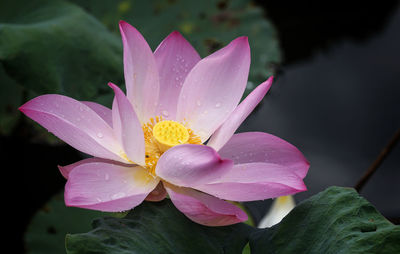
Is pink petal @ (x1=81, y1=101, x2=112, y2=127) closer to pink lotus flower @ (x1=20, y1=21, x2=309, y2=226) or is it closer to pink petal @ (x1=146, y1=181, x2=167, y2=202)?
pink lotus flower @ (x1=20, y1=21, x2=309, y2=226)

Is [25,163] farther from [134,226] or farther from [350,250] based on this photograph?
[350,250]

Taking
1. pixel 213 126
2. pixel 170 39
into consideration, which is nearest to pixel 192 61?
pixel 170 39

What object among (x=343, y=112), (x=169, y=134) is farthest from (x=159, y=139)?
(x=343, y=112)

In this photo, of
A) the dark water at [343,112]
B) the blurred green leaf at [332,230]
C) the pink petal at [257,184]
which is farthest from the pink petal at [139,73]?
the dark water at [343,112]

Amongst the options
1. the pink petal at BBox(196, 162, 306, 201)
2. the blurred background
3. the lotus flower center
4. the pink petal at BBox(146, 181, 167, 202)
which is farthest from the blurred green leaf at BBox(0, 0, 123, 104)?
the pink petal at BBox(196, 162, 306, 201)

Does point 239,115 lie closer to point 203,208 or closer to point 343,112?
point 203,208
